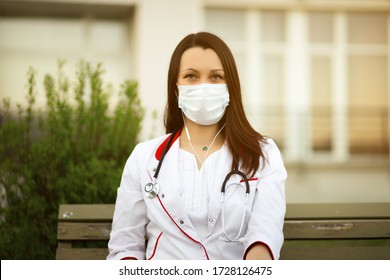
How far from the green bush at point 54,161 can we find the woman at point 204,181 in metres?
1.11

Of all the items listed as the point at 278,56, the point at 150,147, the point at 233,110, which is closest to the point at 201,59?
the point at 233,110

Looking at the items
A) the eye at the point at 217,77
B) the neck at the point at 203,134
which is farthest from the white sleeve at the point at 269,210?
the eye at the point at 217,77

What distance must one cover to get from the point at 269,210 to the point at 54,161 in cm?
181

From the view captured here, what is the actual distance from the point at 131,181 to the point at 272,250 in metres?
0.71

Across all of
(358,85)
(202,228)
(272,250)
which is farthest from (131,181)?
(358,85)

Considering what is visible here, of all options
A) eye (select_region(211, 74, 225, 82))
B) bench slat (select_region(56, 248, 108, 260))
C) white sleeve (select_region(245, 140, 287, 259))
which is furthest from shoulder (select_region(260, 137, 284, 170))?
bench slat (select_region(56, 248, 108, 260))

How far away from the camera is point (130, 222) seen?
106 inches

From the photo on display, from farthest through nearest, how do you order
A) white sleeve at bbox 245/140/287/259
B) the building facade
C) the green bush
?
the building facade < the green bush < white sleeve at bbox 245/140/287/259

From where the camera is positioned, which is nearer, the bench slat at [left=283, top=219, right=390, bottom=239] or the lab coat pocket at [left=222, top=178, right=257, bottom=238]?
the lab coat pocket at [left=222, top=178, right=257, bottom=238]

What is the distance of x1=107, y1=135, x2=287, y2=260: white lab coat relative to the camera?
→ 253 centimetres

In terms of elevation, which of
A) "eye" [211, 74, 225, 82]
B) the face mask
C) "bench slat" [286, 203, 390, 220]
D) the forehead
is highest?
the forehead

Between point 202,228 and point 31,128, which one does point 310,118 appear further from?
Answer: point 202,228

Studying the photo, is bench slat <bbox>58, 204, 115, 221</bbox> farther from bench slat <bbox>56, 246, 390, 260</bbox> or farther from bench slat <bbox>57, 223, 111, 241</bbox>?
bench slat <bbox>56, 246, 390, 260</bbox>

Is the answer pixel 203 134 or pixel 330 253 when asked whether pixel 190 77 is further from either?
pixel 330 253
